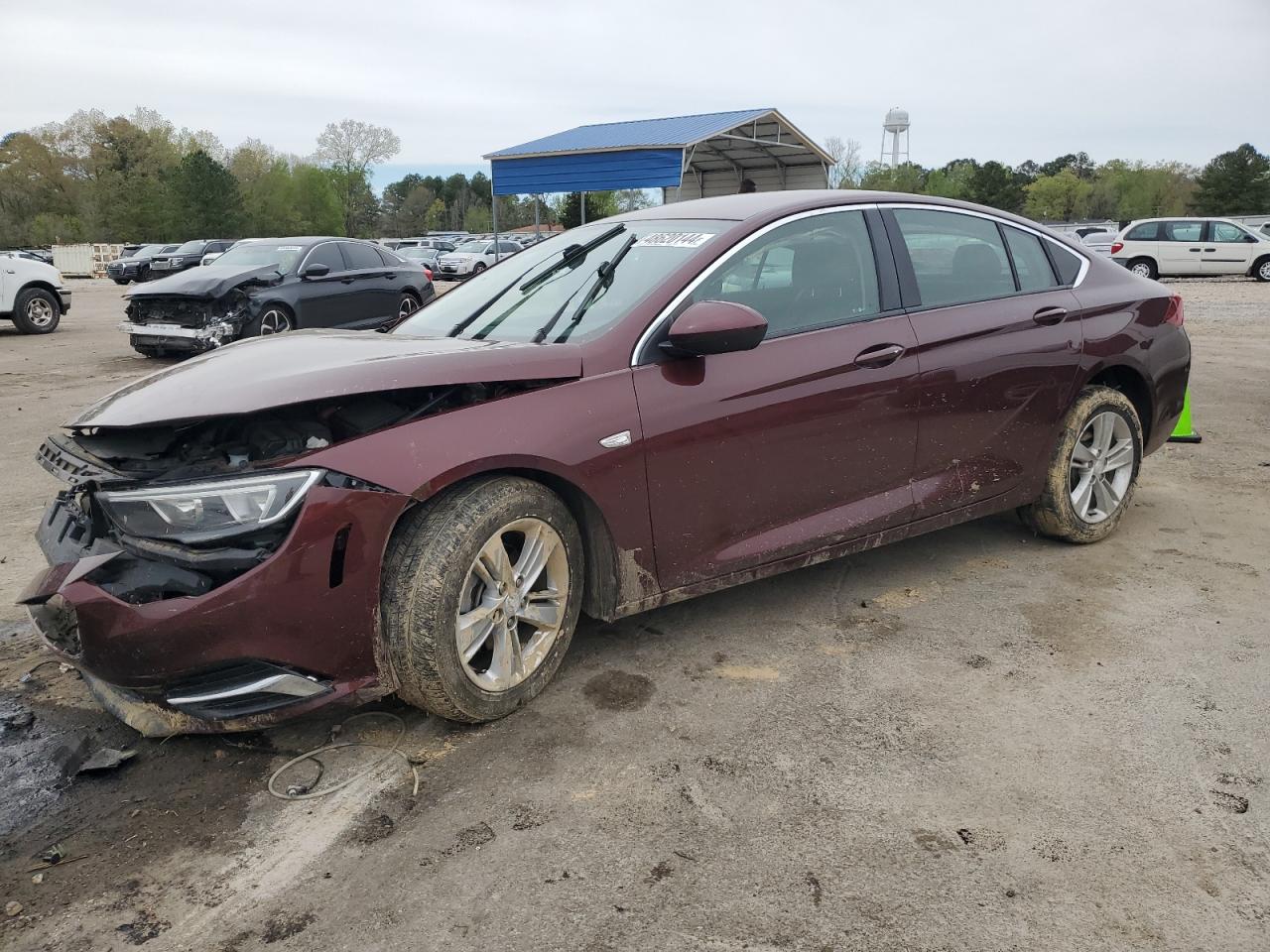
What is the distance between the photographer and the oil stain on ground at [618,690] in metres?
3.14

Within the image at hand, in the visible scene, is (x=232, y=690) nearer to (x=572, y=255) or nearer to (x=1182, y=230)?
(x=572, y=255)

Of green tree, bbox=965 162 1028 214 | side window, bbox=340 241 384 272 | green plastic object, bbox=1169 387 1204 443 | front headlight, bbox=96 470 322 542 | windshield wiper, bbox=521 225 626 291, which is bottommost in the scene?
green plastic object, bbox=1169 387 1204 443

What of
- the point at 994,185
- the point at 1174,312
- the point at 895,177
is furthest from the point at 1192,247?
the point at 994,185

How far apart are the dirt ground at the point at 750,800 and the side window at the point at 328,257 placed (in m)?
8.74

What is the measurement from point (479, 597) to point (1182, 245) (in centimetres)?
2566

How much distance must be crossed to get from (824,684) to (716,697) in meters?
0.39

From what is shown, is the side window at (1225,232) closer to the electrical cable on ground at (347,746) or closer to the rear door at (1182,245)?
the rear door at (1182,245)

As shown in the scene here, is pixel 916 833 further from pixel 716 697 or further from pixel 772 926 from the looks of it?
pixel 716 697

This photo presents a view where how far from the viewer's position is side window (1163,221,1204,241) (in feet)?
76.5

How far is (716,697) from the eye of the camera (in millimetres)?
3178

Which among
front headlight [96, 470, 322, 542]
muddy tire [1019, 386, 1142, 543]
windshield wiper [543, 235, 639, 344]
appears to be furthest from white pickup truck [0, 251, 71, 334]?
muddy tire [1019, 386, 1142, 543]

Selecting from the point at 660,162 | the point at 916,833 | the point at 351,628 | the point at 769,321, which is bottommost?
the point at 916,833

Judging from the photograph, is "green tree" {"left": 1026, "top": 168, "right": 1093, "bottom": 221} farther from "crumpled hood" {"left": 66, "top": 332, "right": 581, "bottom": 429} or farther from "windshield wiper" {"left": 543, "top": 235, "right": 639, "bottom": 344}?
"crumpled hood" {"left": 66, "top": 332, "right": 581, "bottom": 429}

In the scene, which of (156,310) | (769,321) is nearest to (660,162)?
(156,310)
